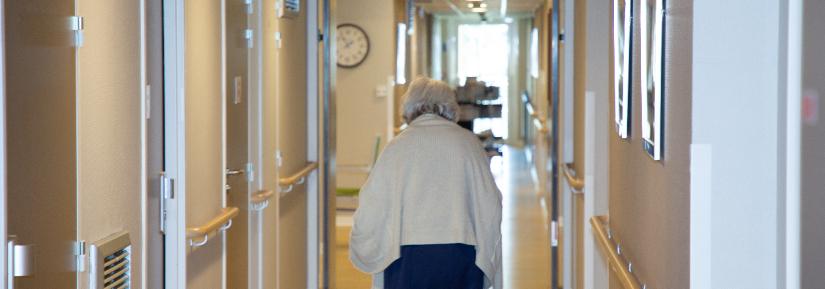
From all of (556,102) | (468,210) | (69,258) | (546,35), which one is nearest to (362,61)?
(546,35)

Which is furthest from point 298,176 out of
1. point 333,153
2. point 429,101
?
point 429,101

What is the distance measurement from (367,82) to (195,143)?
22.8 ft

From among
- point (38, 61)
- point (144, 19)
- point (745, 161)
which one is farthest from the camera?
point (144, 19)

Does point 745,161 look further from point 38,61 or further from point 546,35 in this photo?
point 546,35

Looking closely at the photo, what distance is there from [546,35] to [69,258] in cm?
1052

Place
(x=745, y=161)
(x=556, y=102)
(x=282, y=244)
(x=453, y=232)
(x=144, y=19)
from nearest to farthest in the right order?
1. (x=745, y=161)
2. (x=144, y=19)
3. (x=453, y=232)
4. (x=282, y=244)
5. (x=556, y=102)

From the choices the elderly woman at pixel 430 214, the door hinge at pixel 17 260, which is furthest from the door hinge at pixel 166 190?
the door hinge at pixel 17 260

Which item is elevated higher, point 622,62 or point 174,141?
point 622,62

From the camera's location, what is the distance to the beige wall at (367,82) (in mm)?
11031

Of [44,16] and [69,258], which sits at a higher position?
[44,16]

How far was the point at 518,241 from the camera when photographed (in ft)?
32.9

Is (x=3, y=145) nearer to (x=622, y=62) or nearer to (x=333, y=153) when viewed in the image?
(x=622, y=62)

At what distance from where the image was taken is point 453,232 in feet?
14.5

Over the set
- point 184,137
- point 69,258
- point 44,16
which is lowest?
point 69,258
